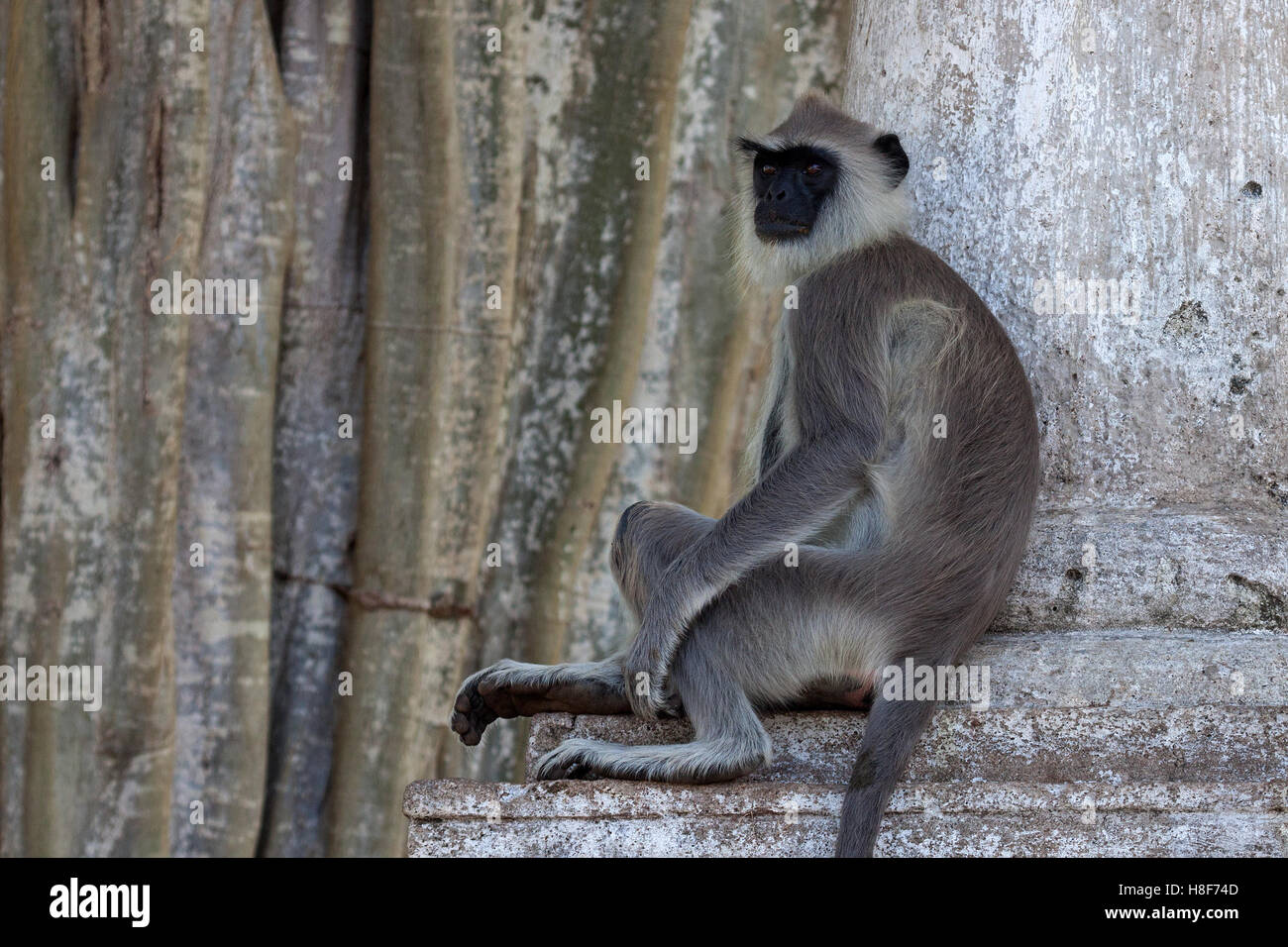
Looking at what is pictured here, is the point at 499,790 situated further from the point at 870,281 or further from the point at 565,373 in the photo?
the point at 565,373

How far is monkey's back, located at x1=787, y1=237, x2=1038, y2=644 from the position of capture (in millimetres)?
2926

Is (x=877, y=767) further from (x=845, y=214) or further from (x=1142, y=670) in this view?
(x=845, y=214)

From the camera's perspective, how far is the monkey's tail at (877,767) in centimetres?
248

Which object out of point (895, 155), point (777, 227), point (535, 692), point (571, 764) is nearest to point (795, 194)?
point (777, 227)

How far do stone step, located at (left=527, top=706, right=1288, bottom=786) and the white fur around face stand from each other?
3.31 feet

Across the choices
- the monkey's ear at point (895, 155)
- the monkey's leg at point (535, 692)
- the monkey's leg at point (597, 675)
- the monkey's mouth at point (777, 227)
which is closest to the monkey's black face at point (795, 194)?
the monkey's mouth at point (777, 227)

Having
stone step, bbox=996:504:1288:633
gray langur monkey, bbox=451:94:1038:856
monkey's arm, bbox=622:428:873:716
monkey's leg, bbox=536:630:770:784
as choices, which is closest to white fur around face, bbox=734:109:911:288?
gray langur monkey, bbox=451:94:1038:856

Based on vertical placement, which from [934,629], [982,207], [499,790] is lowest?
[499,790]

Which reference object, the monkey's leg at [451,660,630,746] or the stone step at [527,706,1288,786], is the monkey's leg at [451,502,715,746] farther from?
the stone step at [527,706,1288,786]

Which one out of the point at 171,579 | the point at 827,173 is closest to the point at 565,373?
the point at 171,579

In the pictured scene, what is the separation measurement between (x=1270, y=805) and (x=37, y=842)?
157 inches

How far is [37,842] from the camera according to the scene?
5199 mm

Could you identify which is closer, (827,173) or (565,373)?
(827,173)

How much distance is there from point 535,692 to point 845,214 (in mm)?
1135
